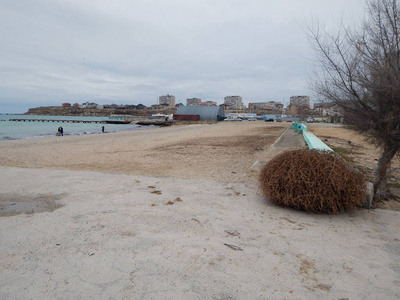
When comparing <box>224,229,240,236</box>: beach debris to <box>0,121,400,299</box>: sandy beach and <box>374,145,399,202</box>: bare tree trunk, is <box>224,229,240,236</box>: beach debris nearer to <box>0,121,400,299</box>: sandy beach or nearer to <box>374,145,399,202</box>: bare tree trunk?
<box>0,121,400,299</box>: sandy beach

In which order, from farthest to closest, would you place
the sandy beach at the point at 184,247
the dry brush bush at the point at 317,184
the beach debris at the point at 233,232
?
the dry brush bush at the point at 317,184
the beach debris at the point at 233,232
the sandy beach at the point at 184,247

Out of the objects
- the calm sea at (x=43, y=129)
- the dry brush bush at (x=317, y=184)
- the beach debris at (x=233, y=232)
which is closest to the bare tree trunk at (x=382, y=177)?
the dry brush bush at (x=317, y=184)

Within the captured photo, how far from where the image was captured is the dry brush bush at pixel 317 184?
4.88 m

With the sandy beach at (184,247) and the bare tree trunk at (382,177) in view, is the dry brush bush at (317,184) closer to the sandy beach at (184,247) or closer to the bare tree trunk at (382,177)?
the sandy beach at (184,247)

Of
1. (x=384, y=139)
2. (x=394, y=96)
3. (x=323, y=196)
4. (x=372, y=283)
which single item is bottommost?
(x=372, y=283)

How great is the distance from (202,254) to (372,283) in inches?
73.5

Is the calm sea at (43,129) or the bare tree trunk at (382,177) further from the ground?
the bare tree trunk at (382,177)

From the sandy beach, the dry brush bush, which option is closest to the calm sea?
the sandy beach

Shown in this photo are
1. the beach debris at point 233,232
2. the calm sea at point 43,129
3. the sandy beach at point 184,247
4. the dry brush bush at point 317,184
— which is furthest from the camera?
the calm sea at point 43,129

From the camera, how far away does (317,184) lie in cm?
493

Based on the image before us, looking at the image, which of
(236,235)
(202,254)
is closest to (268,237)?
(236,235)

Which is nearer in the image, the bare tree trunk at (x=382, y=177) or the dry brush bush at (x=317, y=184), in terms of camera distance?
the dry brush bush at (x=317, y=184)

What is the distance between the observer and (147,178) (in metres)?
7.56

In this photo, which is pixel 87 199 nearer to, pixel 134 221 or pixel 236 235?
pixel 134 221
